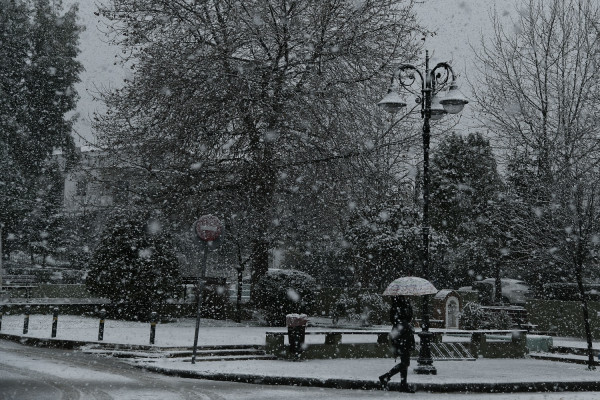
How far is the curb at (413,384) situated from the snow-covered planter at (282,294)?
9211mm

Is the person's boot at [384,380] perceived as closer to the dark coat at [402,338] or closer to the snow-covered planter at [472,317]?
the dark coat at [402,338]

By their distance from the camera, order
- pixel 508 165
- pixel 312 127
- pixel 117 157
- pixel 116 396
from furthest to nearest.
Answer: pixel 508 165 → pixel 117 157 → pixel 312 127 → pixel 116 396

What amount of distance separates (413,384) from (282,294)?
34.0 feet

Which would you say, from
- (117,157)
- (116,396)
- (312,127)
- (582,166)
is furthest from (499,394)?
(117,157)

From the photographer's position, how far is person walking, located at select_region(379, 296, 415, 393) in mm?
11875

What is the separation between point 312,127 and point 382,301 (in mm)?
8241

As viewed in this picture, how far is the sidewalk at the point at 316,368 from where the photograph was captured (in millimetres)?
12413

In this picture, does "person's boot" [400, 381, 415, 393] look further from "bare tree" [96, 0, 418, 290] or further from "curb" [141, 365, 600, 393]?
"bare tree" [96, 0, 418, 290]

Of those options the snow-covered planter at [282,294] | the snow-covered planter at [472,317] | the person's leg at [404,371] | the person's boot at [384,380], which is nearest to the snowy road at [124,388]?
the person's boot at [384,380]

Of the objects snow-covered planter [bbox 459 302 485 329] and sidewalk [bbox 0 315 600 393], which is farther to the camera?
snow-covered planter [bbox 459 302 485 329]

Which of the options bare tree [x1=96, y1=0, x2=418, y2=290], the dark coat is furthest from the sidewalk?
bare tree [x1=96, y1=0, x2=418, y2=290]

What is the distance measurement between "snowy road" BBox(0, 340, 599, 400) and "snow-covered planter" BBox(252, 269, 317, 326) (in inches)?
330

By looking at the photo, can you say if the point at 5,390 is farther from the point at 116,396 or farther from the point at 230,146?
the point at 230,146

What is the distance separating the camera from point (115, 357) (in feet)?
51.9
